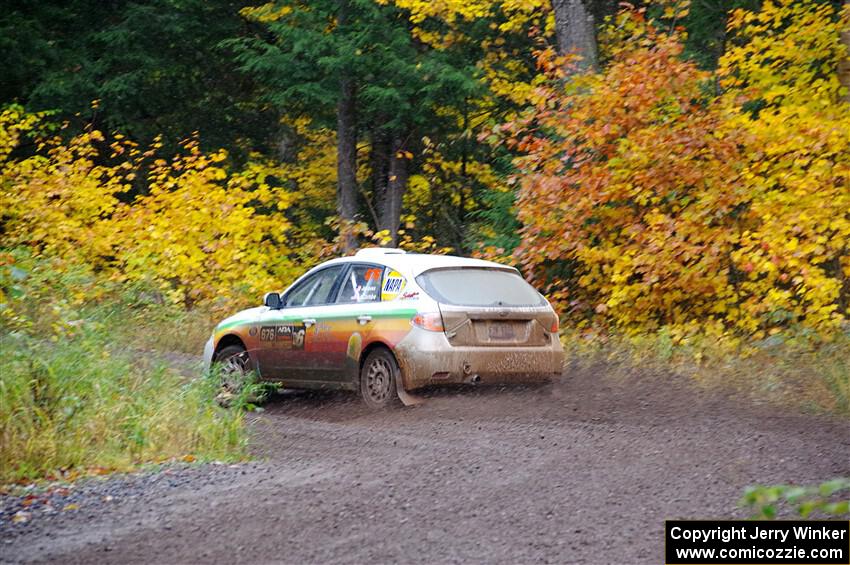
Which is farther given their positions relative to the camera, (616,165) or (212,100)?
(212,100)

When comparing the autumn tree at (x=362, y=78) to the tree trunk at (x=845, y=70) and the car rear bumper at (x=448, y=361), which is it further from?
the car rear bumper at (x=448, y=361)

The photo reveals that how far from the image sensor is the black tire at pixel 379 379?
11.5 m

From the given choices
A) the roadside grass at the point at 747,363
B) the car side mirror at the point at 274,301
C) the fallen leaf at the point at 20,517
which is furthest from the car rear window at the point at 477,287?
the fallen leaf at the point at 20,517

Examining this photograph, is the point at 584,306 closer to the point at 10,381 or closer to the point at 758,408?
the point at 758,408

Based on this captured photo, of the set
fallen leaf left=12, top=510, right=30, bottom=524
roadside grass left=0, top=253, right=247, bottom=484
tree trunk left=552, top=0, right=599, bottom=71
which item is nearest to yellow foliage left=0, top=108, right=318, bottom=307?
tree trunk left=552, top=0, right=599, bottom=71

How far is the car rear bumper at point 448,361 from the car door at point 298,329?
1.53 m

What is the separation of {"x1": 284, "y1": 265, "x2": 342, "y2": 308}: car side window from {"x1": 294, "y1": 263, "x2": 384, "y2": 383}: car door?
22 centimetres

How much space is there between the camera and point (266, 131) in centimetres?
3266

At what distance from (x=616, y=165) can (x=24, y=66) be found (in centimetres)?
1890

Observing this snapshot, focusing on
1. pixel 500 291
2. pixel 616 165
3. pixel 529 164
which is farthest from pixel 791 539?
pixel 529 164

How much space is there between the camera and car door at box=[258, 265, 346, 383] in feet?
41.4

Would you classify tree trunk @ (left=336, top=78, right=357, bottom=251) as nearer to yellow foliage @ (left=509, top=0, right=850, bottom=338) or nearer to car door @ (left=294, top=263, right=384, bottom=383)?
yellow foliage @ (left=509, top=0, right=850, bottom=338)

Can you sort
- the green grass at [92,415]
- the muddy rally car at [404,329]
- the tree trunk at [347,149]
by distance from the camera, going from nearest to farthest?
the green grass at [92,415] < the muddy rally car at [404,329] < the tree trunk at [347,149]

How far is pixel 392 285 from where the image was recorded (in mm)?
11875
